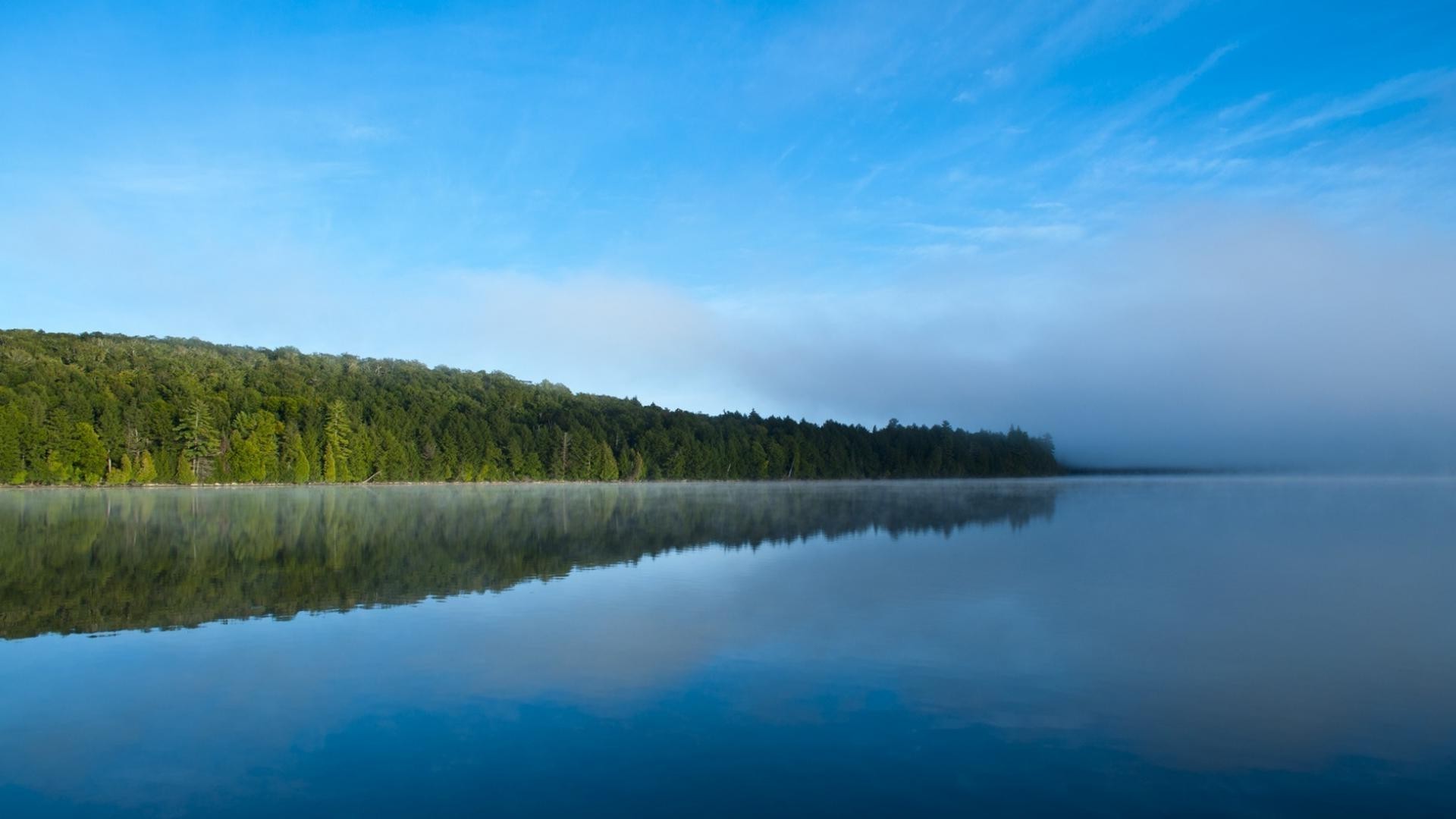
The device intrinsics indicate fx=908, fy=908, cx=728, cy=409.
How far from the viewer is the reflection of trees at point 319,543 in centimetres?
1758

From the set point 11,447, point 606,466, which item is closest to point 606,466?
point 606,466

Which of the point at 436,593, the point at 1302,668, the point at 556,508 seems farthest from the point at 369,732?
the point at 556,508

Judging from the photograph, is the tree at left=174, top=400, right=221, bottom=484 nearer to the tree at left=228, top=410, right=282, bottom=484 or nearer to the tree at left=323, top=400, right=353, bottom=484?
the tree at left=228, top=410, right=282, bottom=484

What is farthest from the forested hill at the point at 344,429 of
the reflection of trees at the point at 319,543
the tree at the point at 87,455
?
the reflection of trees at the point at 319,543

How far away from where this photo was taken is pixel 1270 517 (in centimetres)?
4378

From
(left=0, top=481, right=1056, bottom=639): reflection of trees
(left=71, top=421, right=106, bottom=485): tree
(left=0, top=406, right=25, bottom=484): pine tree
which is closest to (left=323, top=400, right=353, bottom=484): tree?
(left=71, top=421, right=106, bottom=485): tree

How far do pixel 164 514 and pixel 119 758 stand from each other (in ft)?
121

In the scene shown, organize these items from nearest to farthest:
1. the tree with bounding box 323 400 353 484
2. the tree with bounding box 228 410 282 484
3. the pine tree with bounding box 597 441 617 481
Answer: the tree with bounding box 228 410 282 484, the tree with bounding box 323 400 353 484, the pine tree with bounding box 597 441 617 481

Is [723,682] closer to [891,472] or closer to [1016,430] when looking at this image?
[891,472]

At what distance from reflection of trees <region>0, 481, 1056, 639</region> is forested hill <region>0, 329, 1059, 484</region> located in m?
22.4

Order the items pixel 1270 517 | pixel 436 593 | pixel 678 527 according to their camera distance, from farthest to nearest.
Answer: pixel 1270 517 < pixel 678 527 < pixel 436 593

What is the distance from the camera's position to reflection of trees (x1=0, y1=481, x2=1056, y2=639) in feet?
57.7

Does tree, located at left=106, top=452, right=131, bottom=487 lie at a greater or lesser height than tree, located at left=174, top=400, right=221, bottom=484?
lesser

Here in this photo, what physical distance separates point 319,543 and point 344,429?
7444 cm
